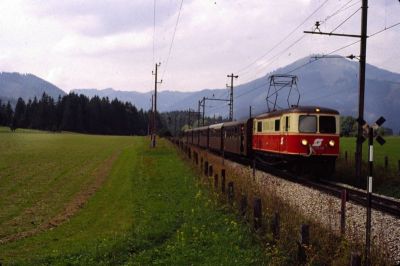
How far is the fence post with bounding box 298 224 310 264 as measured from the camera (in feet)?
27.3

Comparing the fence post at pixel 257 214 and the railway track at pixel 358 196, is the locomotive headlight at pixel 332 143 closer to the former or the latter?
the railway track at pixel 358 196

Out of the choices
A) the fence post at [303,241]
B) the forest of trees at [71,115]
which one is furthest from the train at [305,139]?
the forest of trees at [71,115]

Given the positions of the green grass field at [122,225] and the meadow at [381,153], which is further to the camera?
the meadow at [381,153]

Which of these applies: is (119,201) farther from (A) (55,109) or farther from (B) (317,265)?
(A) (55,109)

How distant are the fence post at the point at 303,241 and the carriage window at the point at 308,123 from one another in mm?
13963

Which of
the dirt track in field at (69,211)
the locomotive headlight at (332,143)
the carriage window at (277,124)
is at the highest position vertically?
the carriage window at (277,124)

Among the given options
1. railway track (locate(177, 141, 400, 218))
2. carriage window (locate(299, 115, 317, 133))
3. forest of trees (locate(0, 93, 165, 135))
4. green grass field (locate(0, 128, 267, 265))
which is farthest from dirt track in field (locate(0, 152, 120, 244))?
forest of trees (locate(0, 93, 165, 135))

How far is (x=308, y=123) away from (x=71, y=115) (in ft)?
434

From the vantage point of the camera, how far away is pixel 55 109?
150 m

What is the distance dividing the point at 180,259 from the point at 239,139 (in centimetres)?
2249

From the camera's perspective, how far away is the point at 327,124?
22438mm

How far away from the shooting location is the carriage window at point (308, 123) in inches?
869

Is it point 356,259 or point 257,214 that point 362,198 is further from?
point 356,259

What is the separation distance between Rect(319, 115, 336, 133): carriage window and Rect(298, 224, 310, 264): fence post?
14.4 metres
